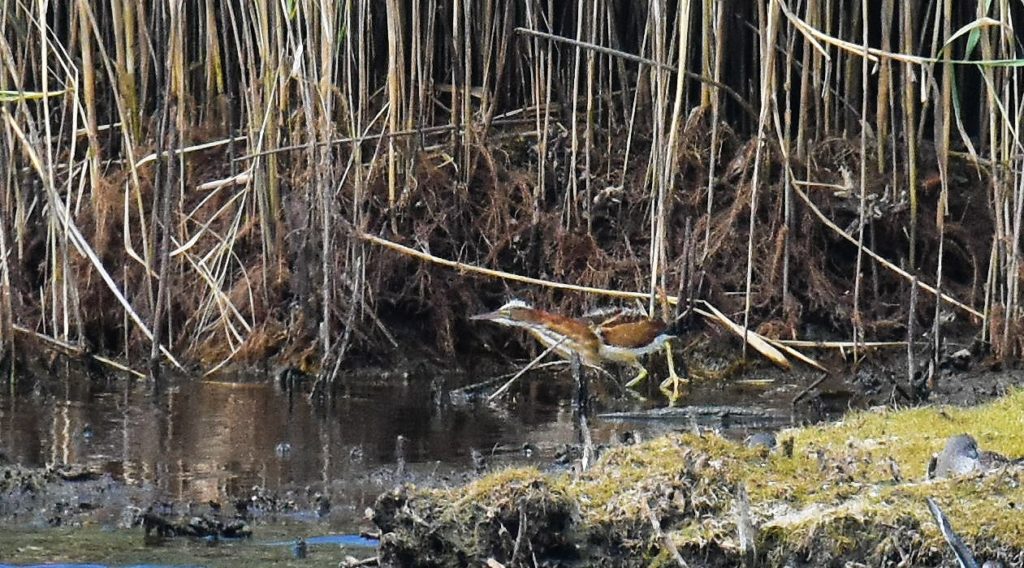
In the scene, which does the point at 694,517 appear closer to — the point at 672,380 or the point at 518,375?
the point at 518,375

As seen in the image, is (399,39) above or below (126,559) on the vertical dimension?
above

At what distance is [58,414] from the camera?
8.40 meters

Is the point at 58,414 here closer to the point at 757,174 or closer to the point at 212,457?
the point at 212,457

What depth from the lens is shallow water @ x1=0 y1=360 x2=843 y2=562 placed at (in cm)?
690

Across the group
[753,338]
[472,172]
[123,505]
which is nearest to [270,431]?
[123,505]

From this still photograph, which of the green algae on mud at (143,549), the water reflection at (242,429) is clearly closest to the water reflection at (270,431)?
the water reflection at (242,429)

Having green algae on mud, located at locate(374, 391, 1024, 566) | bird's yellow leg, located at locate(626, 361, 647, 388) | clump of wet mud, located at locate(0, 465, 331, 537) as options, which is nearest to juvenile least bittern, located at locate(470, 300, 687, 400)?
bird's yellow leg, located at locate(626, 361, 647, 388)

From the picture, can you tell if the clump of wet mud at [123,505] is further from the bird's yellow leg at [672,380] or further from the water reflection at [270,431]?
the bird's yellow leg at [672,380]

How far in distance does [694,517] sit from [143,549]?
1981mm

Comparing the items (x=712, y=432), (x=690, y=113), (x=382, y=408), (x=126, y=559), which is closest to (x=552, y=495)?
(x=712, y=432)

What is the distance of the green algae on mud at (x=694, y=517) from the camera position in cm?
482

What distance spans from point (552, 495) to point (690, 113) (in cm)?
530

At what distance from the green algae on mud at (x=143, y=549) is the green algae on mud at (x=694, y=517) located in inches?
29.9

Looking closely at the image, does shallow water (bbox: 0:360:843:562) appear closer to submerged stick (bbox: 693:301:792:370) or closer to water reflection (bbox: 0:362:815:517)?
water reflection (bbox: 0:362:815:517)
